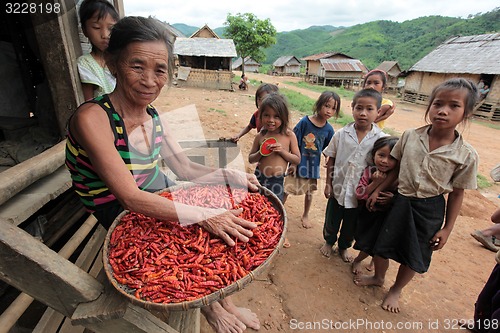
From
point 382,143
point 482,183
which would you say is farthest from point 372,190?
point 482,183

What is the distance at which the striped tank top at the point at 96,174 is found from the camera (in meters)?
1.76

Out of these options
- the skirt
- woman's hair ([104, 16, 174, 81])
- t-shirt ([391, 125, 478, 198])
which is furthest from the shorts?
woman's hair ([104, 16, 174, 81])

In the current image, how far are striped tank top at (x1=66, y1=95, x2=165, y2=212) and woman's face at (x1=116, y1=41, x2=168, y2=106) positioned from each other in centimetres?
Result: 19

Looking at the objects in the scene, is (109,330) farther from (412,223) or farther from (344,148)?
(344,148)

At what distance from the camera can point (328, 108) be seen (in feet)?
12.0

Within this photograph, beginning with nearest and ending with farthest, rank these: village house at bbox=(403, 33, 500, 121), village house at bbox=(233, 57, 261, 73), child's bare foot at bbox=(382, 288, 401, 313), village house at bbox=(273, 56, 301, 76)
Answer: child's bare foot at bbox=(382, 288, 401, 313), village house at bbox=(403, 33, 500, 121), village house at bbox=(273, 56, 301, 76), village house at bbox=(233, 57, 261, 73)

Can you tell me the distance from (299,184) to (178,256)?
2832 mm

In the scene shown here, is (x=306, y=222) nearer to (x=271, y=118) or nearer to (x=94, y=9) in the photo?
(x=271, y=118)

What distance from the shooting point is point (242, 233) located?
1701 millimetres

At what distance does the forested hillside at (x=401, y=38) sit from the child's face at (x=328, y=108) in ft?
162

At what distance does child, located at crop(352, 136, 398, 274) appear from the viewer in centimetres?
275

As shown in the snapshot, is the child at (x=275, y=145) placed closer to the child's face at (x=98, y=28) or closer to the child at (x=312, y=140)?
the child at (x=312, y=140)

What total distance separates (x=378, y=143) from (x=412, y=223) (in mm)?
898

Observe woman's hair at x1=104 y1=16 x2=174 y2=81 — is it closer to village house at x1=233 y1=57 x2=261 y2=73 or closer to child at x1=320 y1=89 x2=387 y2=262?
child at x1=320 y1=89 x2=387 y2=262
